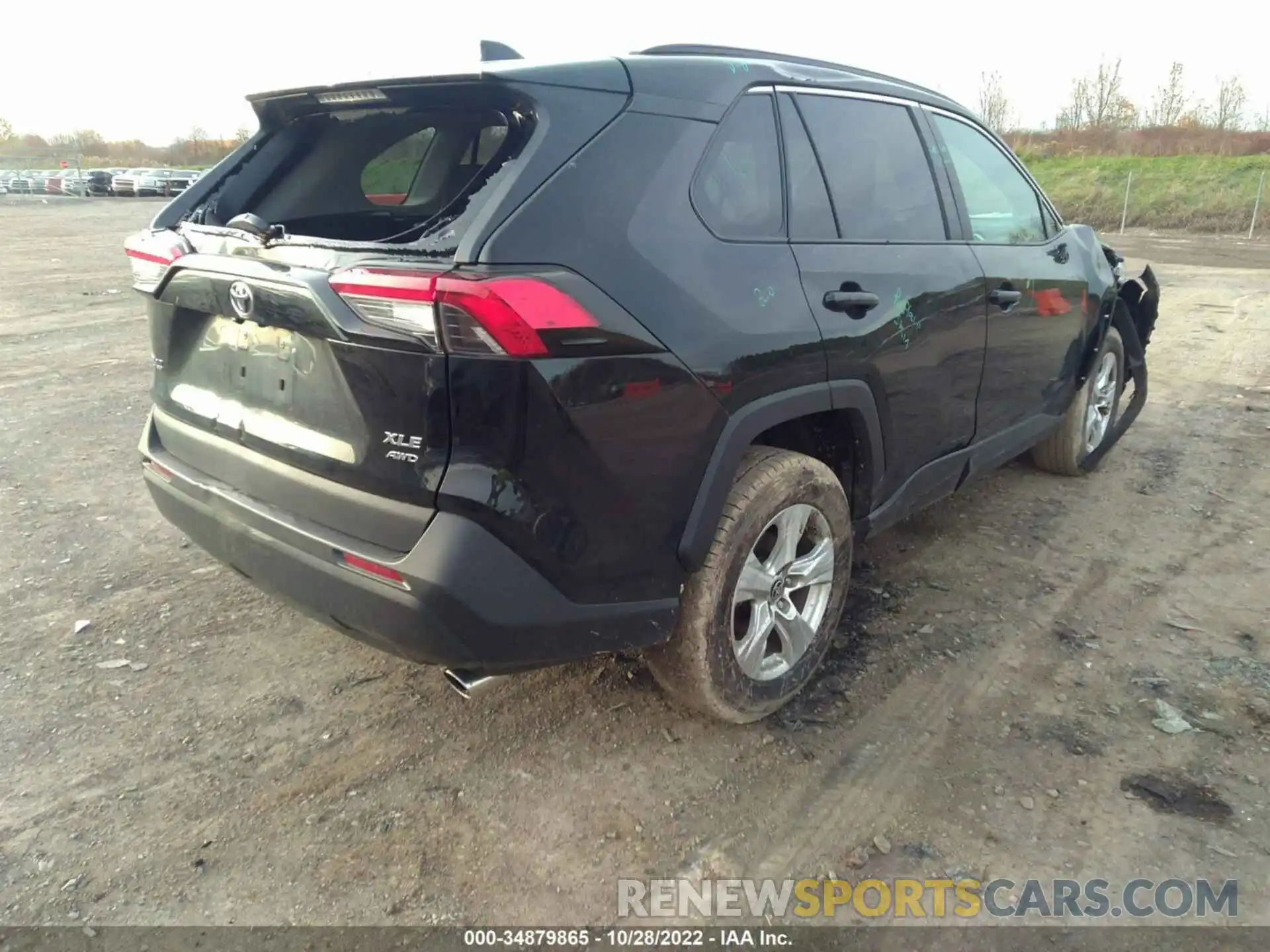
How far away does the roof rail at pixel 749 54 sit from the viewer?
2613 mm

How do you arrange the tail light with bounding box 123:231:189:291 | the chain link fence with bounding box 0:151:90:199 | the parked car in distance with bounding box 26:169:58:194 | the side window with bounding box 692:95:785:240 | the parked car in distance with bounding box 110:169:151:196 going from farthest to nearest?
the parked car in distance with bounding box 110:169:151:196, the parked car in distance with bounding box 26:169:58:194, the chain link fence with bounding box 0:151:90:199, the tail light with bounding box 123:231:189:291, the side window with bounding box 692:95:785:240

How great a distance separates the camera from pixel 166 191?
1528 inches

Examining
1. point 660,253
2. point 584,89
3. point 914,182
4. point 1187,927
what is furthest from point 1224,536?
point 584,89

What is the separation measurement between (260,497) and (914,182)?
2.50 metres

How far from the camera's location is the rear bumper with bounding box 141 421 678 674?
6.76 ft

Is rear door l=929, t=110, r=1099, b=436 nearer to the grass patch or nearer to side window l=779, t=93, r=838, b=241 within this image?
side window l=779, t=93, r=838, b=241

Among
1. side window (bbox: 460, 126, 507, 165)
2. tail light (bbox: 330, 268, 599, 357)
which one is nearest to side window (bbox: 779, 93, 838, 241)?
side window (bbox: 460, 126, 507, 165)

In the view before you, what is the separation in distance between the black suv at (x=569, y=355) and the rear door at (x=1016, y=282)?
0.26 m

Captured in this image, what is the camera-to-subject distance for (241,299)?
2324 millimetres

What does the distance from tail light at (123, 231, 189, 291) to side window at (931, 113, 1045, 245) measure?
2.78 m

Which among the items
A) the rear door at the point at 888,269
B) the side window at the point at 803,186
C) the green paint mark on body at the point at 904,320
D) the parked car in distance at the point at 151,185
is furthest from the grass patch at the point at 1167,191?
the parked car in distance at the point at 151,185

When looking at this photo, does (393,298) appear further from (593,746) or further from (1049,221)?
(1049,221)

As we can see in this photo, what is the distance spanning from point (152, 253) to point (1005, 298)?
311 centimetres

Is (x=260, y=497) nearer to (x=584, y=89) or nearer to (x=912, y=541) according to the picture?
(x=584, y=89)
